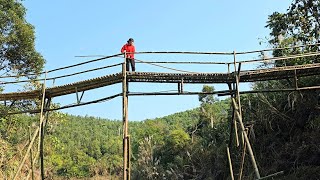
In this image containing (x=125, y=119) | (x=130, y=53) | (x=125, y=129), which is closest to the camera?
(x=125, y=129)

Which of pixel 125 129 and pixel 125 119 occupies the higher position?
pixel 125 119

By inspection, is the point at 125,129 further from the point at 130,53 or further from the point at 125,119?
the point at 130,53

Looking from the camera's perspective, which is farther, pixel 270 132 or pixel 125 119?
pixel 270 132

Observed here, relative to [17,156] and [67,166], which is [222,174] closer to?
[17,156]

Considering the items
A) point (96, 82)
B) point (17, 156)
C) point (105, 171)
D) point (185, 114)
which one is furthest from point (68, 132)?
point (96, 82)

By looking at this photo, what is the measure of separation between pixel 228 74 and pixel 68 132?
52.4 m

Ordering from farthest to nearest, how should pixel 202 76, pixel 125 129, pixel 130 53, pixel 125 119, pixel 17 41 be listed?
pixel 17 41 → pixel 202 76 → pixel 130 53 → pixel 125 119 → pixel 125 129

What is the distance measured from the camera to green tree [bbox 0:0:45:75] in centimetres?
1659

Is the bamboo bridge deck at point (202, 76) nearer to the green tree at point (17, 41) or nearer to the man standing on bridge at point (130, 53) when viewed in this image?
the man standing on bridge at point (130, 53)

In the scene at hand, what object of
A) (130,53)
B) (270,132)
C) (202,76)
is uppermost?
(130,53)

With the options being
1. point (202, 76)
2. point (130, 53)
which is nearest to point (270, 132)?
point (202, 76)

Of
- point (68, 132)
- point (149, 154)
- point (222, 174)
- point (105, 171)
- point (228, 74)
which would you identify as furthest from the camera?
point (68, 132)

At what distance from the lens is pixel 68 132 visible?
198 feet

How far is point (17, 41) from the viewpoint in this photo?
663 inches
